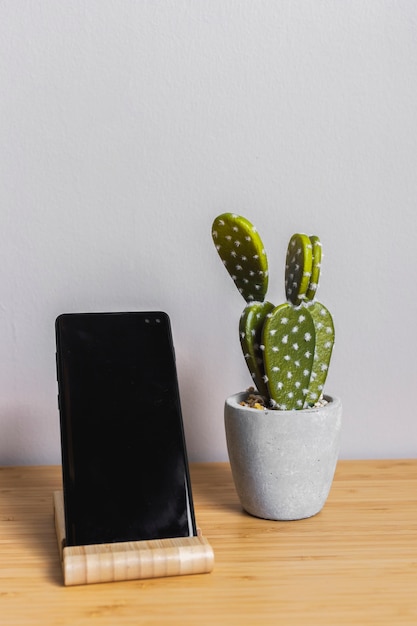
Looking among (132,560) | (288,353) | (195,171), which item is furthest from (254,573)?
(195,171)

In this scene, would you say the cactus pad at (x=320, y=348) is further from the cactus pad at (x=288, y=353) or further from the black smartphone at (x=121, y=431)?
the black smartphone at (x=121, y=431)

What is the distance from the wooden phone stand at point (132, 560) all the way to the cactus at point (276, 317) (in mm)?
176

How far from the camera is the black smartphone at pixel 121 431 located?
2.01 ft

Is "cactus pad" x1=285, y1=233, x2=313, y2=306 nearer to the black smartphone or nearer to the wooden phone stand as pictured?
the black smartphone

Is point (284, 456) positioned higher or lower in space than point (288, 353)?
lower

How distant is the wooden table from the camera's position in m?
0.51

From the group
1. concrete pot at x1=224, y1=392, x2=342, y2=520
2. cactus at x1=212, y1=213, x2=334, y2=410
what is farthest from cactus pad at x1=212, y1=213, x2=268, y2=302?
concrete pot at x1=224, y1=392, x2=342, y2=520

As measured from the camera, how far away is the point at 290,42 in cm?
85

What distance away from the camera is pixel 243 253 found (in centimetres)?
68

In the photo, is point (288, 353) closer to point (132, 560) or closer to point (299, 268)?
point (299, 268)

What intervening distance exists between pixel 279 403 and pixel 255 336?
0.23 feet

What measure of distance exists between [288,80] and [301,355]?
38cm

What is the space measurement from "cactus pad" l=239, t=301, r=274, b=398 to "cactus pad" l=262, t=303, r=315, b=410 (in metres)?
0.02

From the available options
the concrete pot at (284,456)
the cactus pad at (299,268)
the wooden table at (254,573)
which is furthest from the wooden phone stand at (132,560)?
the cactus pad at (299,268)
